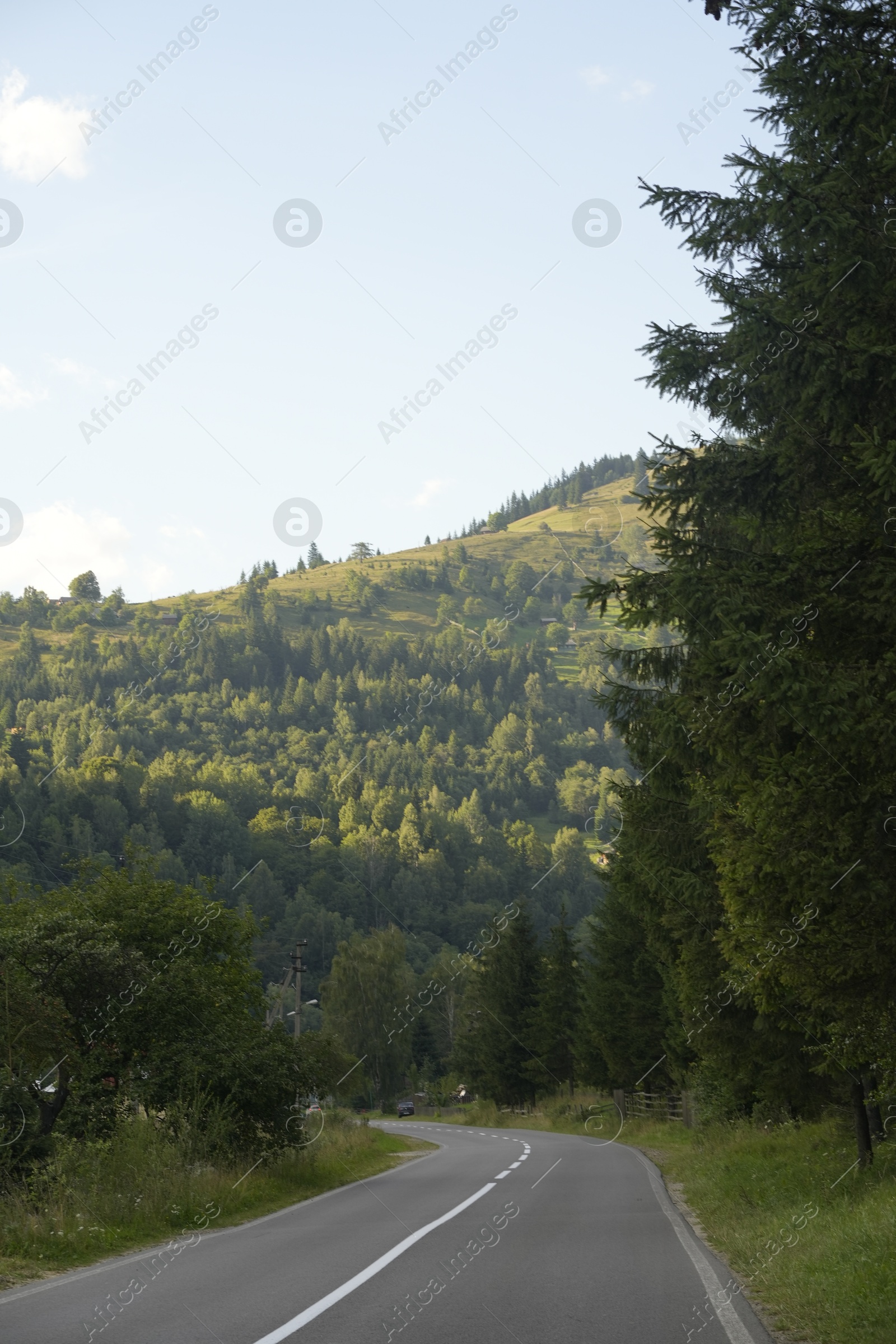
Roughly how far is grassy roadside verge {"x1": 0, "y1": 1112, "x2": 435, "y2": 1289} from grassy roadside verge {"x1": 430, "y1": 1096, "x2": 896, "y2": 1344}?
6.05 metres

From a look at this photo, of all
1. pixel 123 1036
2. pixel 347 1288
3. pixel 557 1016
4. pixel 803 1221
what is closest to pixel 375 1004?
pixel 557 1016

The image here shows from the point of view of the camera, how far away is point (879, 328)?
9.79m

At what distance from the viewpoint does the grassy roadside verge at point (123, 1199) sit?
1061cm

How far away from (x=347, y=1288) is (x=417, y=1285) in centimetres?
57

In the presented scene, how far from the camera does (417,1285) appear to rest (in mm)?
8945

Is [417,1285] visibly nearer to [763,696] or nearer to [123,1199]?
[123,1199]

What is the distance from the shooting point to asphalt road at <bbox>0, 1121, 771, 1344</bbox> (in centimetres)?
718

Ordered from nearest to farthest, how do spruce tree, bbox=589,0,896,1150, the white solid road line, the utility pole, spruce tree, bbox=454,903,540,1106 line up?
the white solid road line → spruce tree, bbox=589,0,896,1150 → the utility pole → spruce tree, bbox=454,903,540,1106

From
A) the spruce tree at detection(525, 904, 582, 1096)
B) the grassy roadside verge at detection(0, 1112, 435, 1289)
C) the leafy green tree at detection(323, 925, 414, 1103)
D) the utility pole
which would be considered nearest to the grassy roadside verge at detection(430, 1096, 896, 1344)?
the grassy roadside verge at detection(0, 1112, 435, 1289)

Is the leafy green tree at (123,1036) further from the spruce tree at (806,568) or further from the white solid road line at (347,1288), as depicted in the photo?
the spruce tree at (806,568)

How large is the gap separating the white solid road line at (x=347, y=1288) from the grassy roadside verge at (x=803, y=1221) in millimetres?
2669

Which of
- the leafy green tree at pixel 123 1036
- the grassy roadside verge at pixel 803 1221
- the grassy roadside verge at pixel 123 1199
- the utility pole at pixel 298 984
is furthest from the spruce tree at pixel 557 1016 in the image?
the grassy roadside verge at pixel 123 1199

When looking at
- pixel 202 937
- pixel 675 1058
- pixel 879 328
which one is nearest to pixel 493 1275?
pixel 879 328

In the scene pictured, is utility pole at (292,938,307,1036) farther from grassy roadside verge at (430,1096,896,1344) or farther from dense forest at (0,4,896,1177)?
grassy roadside verge at (430,1096,896,1344)
